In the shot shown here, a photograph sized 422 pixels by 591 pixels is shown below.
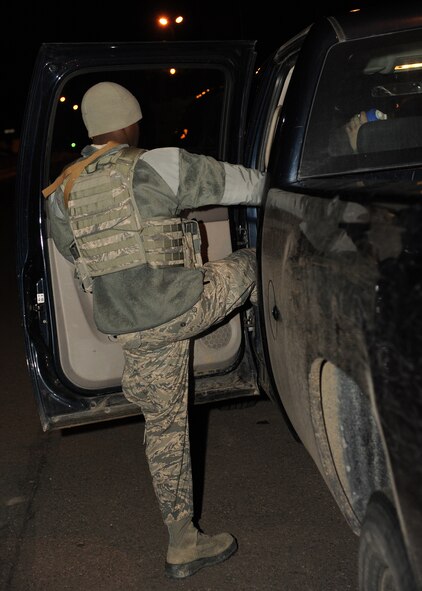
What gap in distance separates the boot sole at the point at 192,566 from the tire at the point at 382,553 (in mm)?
1085

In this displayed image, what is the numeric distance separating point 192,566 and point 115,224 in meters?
1.46

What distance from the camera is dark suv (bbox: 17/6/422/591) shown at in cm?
174

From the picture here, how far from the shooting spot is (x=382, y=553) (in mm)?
1933

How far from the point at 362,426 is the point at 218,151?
2.11 m

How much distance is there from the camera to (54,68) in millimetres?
3322

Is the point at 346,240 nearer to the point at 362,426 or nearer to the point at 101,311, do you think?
the point at 362,426

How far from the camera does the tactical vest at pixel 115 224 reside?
284 cm

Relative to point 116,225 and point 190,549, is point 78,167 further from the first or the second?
point 190,549

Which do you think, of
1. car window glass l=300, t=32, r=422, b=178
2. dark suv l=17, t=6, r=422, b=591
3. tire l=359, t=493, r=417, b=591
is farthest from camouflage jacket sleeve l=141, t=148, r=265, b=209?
tire l=359, t=493, r=417, b=591

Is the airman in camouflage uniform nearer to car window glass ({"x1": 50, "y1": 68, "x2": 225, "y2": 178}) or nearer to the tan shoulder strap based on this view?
the tan shoulder strap

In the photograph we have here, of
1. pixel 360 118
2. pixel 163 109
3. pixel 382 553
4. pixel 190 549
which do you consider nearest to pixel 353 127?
pixel 360 118

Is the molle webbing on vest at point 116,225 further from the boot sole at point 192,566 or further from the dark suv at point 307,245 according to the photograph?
the boot sole at point 192,566

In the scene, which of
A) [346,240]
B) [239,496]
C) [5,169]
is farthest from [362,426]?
[5,169]

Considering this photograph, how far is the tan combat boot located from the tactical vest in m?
1.14
